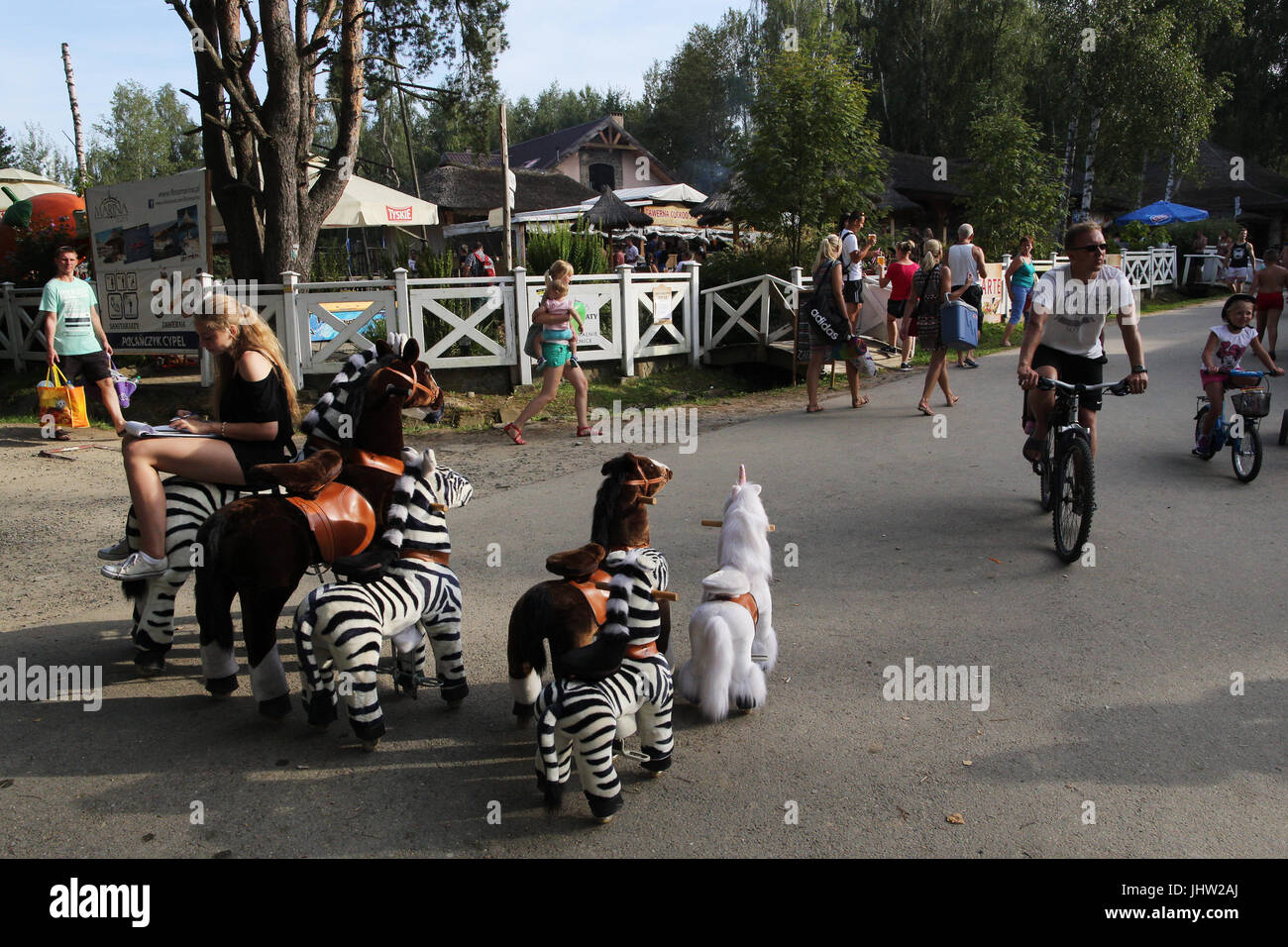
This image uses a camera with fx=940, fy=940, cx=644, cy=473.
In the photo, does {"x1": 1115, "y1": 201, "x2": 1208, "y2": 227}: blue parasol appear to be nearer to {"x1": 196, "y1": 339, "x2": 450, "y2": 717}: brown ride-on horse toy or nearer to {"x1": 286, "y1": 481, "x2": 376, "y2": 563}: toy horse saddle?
{"x1": 196, "y1": 339, "x2": 450, "y2": 717}: brown ride-on horse toy

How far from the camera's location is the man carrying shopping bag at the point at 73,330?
9930mm

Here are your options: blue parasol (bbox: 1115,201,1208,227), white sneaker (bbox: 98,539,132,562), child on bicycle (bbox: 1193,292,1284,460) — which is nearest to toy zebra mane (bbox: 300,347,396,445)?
white sneaker (bbox: 98,539,132,562)

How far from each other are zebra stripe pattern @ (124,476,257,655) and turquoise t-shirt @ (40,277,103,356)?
6726 millimetres

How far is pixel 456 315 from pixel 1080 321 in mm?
8452

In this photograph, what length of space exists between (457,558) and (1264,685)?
4565 millimetres

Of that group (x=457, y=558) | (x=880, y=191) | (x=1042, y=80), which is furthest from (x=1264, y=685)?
(x=1042, y=80)

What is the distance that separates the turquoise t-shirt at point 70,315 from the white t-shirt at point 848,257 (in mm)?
8584

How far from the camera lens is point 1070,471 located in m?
5.93

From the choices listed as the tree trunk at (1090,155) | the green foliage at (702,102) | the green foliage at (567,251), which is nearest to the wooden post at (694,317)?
the green foliage at (567,251)

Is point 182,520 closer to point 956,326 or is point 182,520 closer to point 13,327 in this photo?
point 956,326

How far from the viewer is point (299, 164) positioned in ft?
43.0

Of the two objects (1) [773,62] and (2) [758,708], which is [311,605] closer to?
(2) [758,708]

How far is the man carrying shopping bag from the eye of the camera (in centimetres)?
993

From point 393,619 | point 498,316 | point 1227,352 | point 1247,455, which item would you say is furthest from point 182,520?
point 498,316
